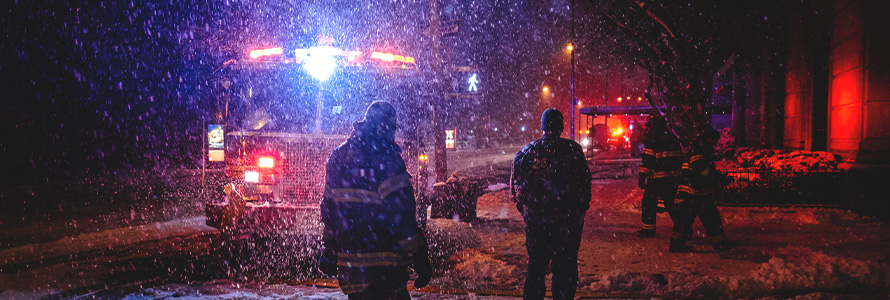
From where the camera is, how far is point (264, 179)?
7.23 meters

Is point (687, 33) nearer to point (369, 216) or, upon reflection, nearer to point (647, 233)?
point (647, 233)

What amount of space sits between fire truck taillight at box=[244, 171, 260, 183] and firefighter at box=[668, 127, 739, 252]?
565cm

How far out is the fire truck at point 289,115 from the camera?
7262 millimetres

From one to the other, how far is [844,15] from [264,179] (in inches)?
476

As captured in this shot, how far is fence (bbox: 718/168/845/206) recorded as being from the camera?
9.95 m

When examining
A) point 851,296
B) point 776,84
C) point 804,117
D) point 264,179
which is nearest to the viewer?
point 851,296

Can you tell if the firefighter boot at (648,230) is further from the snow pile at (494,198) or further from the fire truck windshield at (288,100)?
the snow pile at (494,198)

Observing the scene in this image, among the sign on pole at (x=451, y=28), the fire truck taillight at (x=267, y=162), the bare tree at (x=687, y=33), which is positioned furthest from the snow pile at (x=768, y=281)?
the bare tree at (x=687, y=33)

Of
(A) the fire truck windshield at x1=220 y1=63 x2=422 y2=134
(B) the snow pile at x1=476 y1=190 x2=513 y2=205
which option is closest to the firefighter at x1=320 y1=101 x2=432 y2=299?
(A) the fire truck windshield at x1=220 y1=63 x2=422 y2=134

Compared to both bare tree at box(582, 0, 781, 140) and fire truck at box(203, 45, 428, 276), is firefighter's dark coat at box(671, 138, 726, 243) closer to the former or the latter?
fire truck at box(203, 45, 428, 276)

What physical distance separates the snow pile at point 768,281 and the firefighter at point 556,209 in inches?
45.7

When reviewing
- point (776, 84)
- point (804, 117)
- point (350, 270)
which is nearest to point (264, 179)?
point (350, 270)

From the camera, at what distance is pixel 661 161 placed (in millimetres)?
7043

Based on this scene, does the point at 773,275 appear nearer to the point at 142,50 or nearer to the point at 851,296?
the point at 851,296
